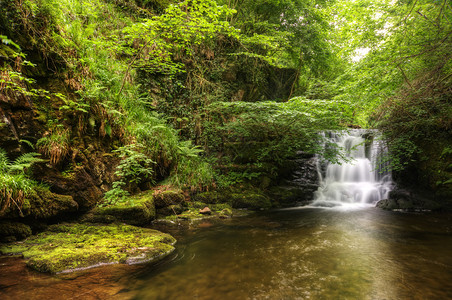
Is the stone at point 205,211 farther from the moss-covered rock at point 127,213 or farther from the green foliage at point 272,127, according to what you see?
the green foliage at point 272,127

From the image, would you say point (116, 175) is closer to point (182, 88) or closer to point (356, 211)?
point (182, 88)

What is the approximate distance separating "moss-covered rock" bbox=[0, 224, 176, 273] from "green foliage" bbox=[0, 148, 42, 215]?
669 millimetres

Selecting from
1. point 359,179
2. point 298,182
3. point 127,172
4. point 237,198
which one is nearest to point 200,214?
point 237,198

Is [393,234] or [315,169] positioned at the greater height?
[315,169]

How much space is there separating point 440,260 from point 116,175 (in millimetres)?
6819

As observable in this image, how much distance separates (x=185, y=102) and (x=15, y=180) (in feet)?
21.2

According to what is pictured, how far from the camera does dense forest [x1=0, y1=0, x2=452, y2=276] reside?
4098mm

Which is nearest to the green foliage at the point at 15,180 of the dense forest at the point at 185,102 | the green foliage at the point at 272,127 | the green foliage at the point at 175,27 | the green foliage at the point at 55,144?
the dense forest at the point at 185,102

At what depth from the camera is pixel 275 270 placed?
10.4 ft

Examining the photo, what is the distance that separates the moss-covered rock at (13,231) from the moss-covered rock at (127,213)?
3.09ft

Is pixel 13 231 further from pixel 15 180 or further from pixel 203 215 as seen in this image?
pixel 203 215

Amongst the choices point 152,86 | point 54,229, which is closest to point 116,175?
point 54,229

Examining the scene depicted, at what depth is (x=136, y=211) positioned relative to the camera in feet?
16.1

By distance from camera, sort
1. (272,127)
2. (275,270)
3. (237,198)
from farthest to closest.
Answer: (272,127), (237,198), (275,270)
